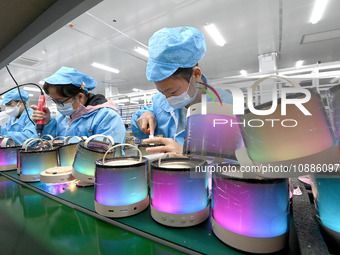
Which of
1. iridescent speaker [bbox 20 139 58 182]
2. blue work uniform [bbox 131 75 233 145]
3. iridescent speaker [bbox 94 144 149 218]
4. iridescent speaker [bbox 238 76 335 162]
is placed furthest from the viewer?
blue work uniform [bbox 131 75 233 145]

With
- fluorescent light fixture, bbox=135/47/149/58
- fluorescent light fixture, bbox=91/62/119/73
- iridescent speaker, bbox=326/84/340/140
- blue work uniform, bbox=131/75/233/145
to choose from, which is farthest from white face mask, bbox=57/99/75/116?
fluorescent light fixture, bbox=91/62/119/73

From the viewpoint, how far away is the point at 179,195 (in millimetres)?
462

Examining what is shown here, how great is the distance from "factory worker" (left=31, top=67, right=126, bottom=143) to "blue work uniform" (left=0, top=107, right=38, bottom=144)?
63 centimetres

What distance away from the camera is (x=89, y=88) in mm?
1807

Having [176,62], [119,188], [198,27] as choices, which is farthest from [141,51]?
[119,188]

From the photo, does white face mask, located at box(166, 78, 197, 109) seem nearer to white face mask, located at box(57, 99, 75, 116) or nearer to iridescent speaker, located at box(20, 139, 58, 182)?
iridescent speaker, located at box(20, 139, 58, 182)

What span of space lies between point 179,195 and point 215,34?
4.33 metres

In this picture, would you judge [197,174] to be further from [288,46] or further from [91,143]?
[288,46]

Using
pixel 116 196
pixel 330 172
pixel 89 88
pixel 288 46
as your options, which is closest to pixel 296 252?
pixel 330 172

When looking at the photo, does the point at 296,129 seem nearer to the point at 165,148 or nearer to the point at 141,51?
the point at 165,148

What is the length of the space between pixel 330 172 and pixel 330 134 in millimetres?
75

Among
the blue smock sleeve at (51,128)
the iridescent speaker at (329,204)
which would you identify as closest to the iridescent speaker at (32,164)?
the iridescent speaker at (329,204)

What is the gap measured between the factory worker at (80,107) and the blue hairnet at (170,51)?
2.40 feet

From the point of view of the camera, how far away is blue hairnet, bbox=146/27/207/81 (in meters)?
0.99
